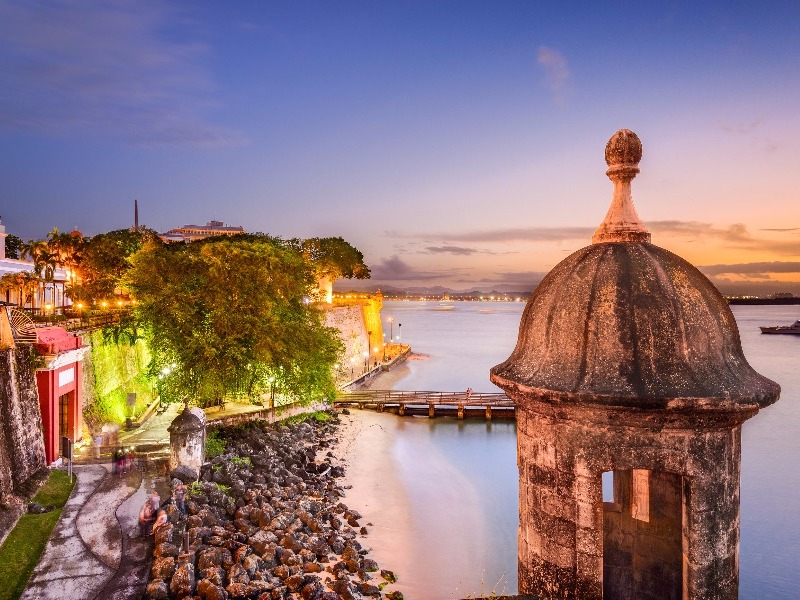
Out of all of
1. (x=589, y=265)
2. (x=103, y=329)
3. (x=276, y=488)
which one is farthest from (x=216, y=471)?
(x=589, y=265)

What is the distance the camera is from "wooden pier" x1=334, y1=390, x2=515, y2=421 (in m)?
36.0

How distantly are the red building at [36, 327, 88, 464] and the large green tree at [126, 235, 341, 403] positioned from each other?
170 inches

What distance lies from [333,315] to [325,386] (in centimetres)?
2192

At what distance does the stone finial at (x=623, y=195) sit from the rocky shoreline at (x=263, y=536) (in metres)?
9.52

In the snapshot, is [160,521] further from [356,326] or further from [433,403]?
[356,326]

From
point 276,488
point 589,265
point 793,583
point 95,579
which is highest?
point 589,265

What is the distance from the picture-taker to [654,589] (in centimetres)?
627

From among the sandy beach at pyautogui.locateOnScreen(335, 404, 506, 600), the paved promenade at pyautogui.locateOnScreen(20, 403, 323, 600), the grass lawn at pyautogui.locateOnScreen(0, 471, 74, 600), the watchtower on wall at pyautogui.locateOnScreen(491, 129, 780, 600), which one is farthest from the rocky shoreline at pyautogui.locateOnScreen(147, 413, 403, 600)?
the watchtower on wall at pyautogui.locateOnScreen(491, 129, 780, 600)

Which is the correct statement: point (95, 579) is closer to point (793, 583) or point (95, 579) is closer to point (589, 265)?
point (589, 265)

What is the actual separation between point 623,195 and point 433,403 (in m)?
32.5

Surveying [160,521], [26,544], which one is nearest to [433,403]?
[160,521]

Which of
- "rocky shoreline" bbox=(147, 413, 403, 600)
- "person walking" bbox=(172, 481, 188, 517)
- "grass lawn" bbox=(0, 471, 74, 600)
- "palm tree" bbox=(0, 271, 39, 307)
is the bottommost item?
"rocky shoreline" bbox=(147, 413, 403, 600)

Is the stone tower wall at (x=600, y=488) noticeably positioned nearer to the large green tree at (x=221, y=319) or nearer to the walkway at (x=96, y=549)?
the walkway at (x=96, y=549)

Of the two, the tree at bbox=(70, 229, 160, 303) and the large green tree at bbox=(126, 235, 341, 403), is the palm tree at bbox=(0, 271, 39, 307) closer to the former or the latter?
the tree at bbox=(70, 229, 160, 303)
